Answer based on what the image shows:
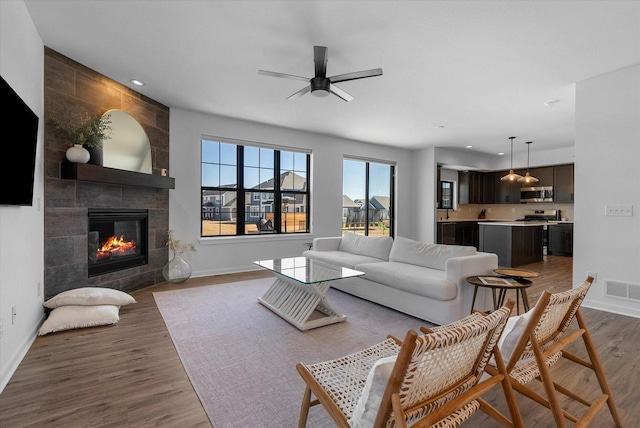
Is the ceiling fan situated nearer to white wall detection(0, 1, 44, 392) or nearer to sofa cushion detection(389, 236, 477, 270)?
white wall detection(0, 1, 44, 392)

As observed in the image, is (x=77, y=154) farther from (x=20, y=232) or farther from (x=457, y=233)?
(x=457, y=233)

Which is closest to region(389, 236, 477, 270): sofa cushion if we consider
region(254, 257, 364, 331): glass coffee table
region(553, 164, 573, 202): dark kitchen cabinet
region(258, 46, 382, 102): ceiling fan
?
region(254, 257, 364, 331): glass coffee table

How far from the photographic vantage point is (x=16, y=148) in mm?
2037

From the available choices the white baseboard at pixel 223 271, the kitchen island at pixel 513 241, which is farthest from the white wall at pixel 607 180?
the white baseboard at pixel 223 271

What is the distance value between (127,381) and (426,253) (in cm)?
303

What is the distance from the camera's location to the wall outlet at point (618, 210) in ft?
10.9

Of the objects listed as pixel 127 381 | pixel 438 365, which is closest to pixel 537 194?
pixel 438 365

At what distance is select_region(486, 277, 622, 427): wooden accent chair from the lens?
4.45 feet

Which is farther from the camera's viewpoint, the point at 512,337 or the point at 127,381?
the point at 127,381

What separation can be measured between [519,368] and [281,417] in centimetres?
123

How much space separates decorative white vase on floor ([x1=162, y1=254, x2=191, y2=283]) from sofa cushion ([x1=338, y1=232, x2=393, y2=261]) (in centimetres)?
233

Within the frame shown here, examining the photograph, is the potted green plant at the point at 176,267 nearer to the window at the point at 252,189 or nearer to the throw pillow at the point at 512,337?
the window at the point at 252,189

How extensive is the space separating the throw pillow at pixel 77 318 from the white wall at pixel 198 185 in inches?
76.4

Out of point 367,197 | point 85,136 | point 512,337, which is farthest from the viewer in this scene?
point 367,197
